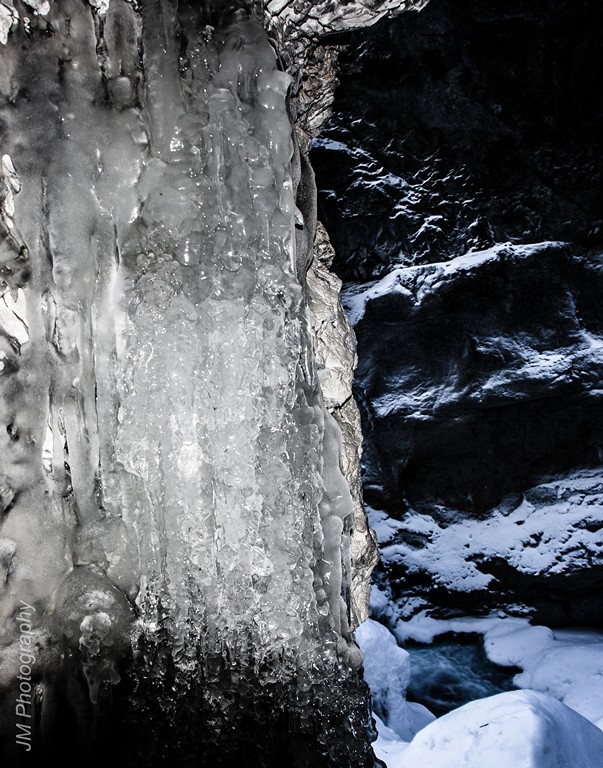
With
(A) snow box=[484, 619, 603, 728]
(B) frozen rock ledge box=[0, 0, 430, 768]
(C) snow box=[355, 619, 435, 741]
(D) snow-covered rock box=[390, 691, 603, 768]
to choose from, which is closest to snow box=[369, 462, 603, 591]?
(A) snow box=[484, 619, 603, 728]

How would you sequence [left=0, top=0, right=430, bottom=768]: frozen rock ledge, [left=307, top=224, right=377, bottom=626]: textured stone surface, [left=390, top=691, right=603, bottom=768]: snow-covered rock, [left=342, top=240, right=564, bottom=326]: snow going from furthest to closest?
[left=342, top=240, right=564, bottom=326]: snow, [left=390, top=691, right=603, bottom=768]: snow-covered rock, [left=307, top=224, right=377, bottom=626]: textured stone surface, [left=0, top=0, right=430, bottom=768]: frozen rock ledge

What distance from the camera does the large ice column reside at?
959 millimetres

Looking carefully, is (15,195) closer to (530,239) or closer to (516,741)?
(516,741)

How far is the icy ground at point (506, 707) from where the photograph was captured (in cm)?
244

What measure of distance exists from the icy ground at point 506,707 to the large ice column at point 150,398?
181 cm

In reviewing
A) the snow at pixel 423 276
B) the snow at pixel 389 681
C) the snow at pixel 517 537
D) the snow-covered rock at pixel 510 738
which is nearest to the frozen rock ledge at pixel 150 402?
the snow-covered rock at pixel 510 738

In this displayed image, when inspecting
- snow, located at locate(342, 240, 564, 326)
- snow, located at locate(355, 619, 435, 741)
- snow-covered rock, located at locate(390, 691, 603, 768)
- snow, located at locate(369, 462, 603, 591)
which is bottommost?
snow, located at locate(355, 619, 435, 741)

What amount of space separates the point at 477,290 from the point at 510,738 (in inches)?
191

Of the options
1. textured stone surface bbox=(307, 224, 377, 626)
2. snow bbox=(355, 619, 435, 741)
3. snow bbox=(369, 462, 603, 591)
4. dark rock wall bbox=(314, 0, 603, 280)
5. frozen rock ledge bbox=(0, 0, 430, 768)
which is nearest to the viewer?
frozen rock ledge bbox=(0, 0, 430, 768)

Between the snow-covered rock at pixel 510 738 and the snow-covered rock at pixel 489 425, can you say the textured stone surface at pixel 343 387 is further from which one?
the snow-covered rock at pixel 489 425

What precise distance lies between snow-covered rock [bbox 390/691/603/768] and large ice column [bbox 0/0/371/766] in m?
1.74

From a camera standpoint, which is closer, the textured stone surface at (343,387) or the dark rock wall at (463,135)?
the textured stone surface at (343,387)

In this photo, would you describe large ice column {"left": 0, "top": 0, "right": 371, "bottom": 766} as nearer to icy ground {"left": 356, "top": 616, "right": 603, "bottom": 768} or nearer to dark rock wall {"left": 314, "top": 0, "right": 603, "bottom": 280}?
icy ground {"left": 356, "top": 616, "right": 603, "bottom": 768}

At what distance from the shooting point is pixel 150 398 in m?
0.99
